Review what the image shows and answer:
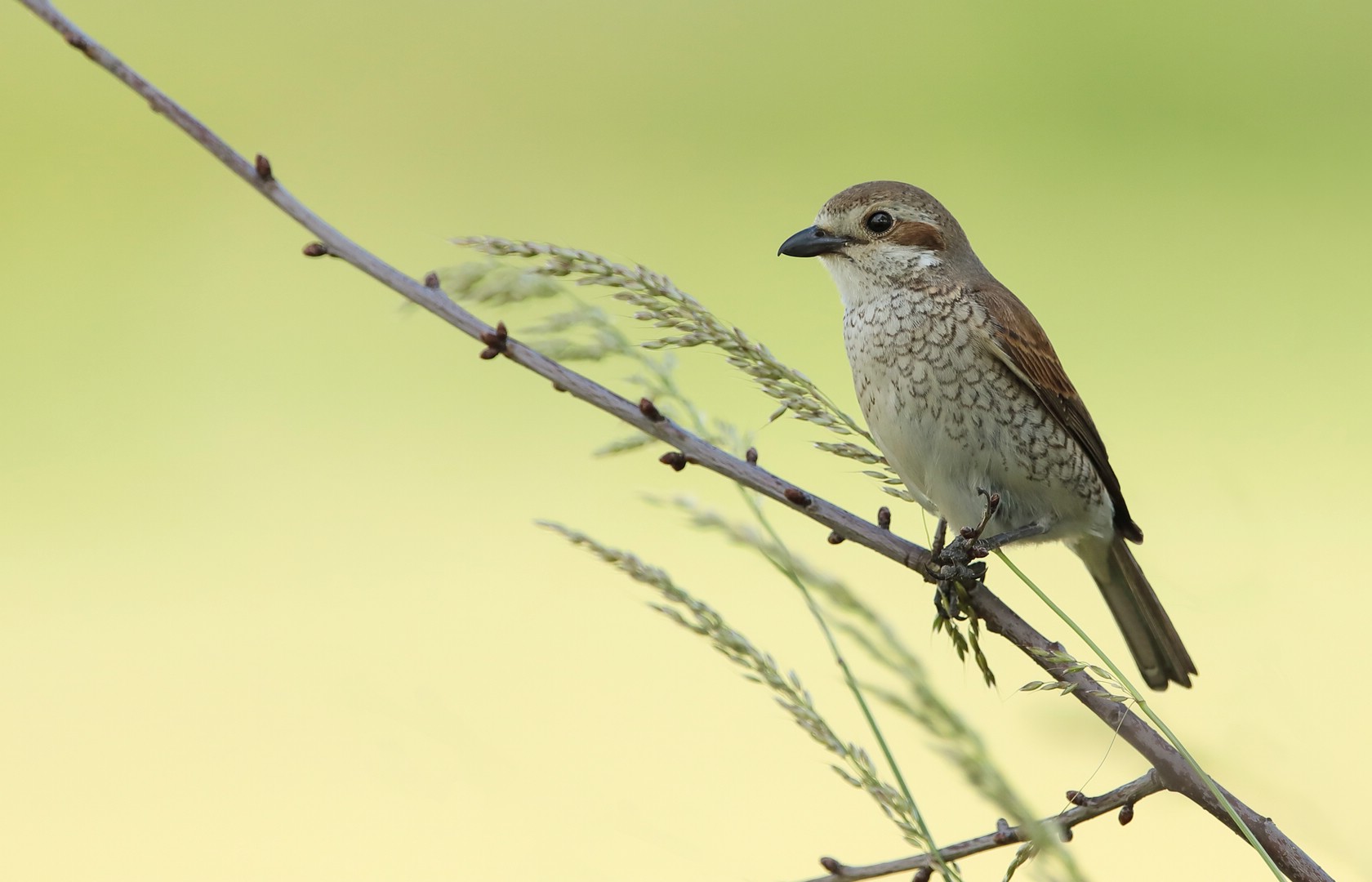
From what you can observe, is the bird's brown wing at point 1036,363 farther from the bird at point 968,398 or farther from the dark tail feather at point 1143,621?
the dark tail feather at point 1143,621

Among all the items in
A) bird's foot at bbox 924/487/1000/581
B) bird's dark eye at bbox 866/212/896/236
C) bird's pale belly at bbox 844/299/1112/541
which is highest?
bird's dark eye at bbox 866/212/896/236

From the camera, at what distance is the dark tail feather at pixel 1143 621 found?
9.18 ft

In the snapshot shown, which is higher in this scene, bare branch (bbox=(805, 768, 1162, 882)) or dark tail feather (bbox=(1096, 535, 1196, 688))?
dark tail feather (bbox=(1096, 535, 1196, 688))

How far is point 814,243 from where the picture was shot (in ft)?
9.35

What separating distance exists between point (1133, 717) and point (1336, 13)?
9507 millimetres

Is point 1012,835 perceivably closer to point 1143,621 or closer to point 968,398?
point 968,398

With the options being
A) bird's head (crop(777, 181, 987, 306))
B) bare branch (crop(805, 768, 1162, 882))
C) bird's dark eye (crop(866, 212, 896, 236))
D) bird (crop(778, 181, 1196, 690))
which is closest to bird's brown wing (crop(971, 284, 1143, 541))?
bird (crop(778, 181, 1196, 690))

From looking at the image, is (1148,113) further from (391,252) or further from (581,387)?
(581,387)

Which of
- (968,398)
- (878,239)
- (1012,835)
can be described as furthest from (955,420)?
(1012,835)

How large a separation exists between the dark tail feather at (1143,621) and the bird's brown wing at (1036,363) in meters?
0.21

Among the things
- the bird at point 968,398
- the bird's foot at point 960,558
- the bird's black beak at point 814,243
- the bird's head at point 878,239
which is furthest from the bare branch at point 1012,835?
the bird's black beak at point 814,243

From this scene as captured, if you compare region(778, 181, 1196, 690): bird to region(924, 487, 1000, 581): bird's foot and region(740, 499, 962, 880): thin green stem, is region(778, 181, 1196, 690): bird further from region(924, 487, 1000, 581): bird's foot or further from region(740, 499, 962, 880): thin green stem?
region(740, 499, 962, 880): thin green stem

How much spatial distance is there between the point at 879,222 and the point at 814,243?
151 millimetres

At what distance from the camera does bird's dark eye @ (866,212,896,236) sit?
284 cm
